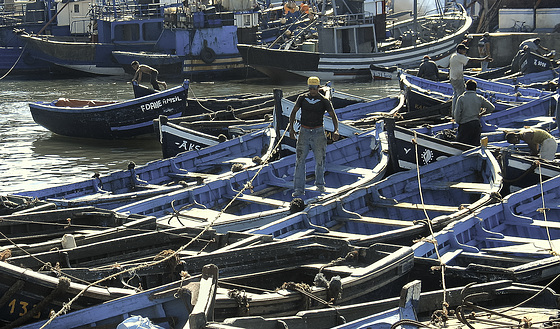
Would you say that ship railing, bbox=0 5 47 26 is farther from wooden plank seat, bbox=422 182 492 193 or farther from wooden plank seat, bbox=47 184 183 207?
wooden plank seat, bbox=422 182 492 193

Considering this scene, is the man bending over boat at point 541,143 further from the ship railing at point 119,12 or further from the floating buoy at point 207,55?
the ship railing at point 119,12

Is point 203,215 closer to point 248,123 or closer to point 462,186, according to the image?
point 462,186

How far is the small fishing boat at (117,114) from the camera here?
22.2 m

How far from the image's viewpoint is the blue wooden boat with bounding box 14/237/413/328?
25.6ft

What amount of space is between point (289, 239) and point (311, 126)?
121 inches

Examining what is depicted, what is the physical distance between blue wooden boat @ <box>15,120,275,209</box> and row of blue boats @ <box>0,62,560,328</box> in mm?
36

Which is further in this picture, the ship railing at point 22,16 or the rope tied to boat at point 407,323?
the ship railing at point 22,16

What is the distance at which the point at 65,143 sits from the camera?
2403 centimetres

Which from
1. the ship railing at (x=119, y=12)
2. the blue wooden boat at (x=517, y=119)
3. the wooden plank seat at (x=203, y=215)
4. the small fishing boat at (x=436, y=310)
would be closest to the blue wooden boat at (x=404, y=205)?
the wooden plank seat at (x=203, y=215)

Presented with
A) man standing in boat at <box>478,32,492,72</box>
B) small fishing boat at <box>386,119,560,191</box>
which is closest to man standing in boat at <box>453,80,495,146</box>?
small fishing boat at <box>386,119,560,191</box>

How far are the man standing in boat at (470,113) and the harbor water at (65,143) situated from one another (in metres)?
7.97

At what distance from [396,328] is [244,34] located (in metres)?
31.0

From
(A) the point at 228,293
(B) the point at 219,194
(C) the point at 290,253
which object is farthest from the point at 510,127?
(A) the point at 228,293

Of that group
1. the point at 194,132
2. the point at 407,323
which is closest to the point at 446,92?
the point at 194,132
